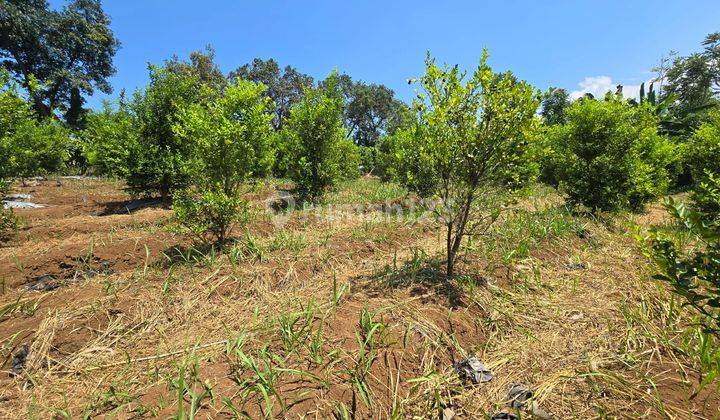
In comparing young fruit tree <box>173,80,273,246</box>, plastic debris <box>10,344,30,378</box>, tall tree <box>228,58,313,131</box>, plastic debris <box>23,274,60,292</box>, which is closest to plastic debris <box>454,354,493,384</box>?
plastic debris <box>10,344,30,378</box>

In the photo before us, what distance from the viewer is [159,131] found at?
1005cm

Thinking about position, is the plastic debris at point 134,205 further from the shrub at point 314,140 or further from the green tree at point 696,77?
the green tree at point 696,77

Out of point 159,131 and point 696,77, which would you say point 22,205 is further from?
point 696,77

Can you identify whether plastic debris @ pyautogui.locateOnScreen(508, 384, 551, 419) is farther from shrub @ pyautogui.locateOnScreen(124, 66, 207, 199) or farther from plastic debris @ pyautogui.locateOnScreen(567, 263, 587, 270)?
shrub @ pyautogui.locateOnScreen(124, 66, 207, 199)

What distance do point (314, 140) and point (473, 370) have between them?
7.95 meters

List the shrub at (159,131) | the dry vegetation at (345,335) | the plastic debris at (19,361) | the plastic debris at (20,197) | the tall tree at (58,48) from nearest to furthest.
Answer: the dry vegetation at (345,335)
the plastic debris at (19,361)
the shrub at (159,131)
the plastic debris at (20,197)
the tall tree at (58,48)

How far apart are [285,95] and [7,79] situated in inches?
1223

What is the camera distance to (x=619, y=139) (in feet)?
23.8

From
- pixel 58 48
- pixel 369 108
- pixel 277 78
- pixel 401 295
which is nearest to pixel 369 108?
pixel 369 108

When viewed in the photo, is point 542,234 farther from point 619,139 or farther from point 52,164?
point 52,164

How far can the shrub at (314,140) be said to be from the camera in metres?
9.27

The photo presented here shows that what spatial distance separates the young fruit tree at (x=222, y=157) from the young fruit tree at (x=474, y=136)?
116 inches

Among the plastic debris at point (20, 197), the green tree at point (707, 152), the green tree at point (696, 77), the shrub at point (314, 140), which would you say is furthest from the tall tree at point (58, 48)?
the green tree at point (696, 77)

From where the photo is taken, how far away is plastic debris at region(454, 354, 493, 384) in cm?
256
